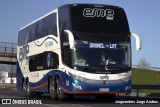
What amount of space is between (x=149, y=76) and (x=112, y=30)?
37950 mm

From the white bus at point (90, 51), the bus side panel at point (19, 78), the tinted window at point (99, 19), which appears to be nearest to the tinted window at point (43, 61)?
the white bus at point (90, 51)

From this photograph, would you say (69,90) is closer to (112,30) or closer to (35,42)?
(112,30)

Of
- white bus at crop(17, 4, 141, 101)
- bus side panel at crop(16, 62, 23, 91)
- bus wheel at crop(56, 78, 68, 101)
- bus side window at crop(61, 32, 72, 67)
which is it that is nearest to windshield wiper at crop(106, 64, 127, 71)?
white bus at crop(17, 4, 141, 101)

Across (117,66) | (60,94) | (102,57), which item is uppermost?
(102,57)

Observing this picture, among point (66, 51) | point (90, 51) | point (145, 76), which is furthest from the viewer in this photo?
point (145, 76)

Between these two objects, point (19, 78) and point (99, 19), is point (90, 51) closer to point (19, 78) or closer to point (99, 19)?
point (99, 19)

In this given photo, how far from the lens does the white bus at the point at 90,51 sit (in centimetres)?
1956

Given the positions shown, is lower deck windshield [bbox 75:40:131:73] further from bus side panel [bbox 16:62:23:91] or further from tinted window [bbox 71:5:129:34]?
bus side panel [bbox 16:62:23:91]

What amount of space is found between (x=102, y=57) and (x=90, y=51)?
24.4 inches

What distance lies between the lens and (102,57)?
64.8ft

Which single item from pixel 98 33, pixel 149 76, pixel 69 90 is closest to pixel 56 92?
pixel 69 90

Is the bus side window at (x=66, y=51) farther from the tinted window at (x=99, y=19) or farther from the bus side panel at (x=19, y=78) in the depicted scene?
the bus side panel at (x=19, y=78)

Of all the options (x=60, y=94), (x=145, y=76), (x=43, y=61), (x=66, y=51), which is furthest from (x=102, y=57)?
(x=145, y=76)

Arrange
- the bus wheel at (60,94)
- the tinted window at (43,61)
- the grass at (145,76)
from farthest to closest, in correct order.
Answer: the grass at (145,76) → the tinted window at (43,61) → the bus wheel at (60,94)
